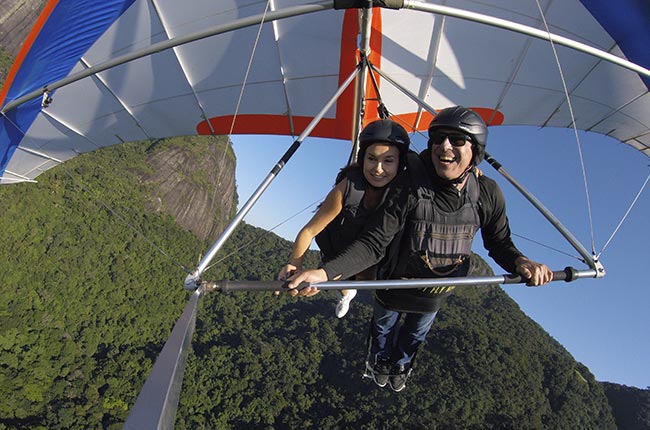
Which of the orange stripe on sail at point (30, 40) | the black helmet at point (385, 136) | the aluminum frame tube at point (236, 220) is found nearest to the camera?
the aluminum frame tube at point (236, 220)

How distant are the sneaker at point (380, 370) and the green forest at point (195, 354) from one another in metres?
40.0

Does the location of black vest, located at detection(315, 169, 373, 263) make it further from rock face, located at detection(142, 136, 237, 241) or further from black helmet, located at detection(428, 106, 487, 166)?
rock face, located at detection(142, 136, 237, 241)

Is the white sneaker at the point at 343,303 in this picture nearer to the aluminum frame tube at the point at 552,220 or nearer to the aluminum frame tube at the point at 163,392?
the aluminum frame tube at the point at 552,220

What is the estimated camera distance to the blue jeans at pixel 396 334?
407 centimetres

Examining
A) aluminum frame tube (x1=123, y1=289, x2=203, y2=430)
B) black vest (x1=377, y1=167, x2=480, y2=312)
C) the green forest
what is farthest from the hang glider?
the green forest

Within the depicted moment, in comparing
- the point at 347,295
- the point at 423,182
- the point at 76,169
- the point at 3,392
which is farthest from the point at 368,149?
the point at 76,169

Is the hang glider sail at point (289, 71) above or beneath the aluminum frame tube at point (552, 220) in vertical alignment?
above

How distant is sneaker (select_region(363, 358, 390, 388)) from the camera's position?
15.6 feet

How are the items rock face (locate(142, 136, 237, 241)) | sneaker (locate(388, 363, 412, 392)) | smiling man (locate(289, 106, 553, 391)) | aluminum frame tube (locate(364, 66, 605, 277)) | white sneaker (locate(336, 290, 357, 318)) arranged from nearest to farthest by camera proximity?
1. smiling man (locate(289, 106, 553, 391))
2. aluminum frame tube (locate(364, 66, 605, 277))
3. sneaker (locate(388, 363, 412, 392))
4. white sneaker (locate(336, 290, 357, 318))
5. rock face (locate(142, 136, 237, 241))

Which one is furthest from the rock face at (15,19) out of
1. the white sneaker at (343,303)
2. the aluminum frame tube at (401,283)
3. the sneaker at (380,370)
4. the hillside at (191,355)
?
the aluminum frame tube at (401,283)

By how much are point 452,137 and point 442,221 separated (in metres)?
0.59

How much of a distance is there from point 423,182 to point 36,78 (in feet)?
14.4

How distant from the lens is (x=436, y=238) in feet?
9.48

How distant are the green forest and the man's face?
42253 millimetres
